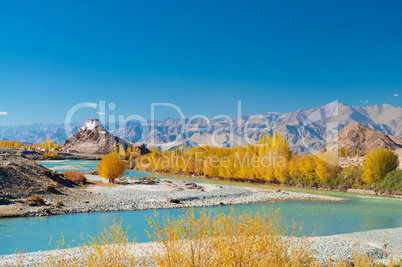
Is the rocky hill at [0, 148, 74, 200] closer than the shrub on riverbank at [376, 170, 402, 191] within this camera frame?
Yes

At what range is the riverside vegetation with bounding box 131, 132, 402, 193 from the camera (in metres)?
53.3

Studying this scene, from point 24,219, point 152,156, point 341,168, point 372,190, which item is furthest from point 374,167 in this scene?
point 152,156

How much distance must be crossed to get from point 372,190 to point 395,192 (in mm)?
4025

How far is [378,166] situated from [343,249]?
43.3 m

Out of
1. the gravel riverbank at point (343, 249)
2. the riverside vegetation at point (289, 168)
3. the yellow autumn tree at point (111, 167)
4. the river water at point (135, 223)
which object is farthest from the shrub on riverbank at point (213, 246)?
the riverside vegetation at point (289, 168)

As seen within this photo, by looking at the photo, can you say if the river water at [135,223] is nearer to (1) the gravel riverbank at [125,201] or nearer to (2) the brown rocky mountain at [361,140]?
(1) the gravel riverbank at [125,201]

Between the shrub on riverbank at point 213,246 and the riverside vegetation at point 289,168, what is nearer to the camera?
the shrub on riverbank at point 213,246

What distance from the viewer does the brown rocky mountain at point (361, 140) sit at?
17025cm

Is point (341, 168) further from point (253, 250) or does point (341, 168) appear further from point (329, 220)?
point (253, 250)

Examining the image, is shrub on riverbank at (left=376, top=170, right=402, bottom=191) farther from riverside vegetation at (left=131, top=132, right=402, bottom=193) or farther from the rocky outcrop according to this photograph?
the rocky outcrop

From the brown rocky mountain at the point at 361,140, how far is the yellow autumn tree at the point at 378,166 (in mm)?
117907

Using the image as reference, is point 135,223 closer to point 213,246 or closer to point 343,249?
point 343,249

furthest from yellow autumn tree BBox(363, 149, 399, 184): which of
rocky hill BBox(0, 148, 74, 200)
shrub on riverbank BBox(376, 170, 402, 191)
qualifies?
rocky hill BBox(0, 148, 74, 200)

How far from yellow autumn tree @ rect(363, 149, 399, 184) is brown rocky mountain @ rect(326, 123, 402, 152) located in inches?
4642
